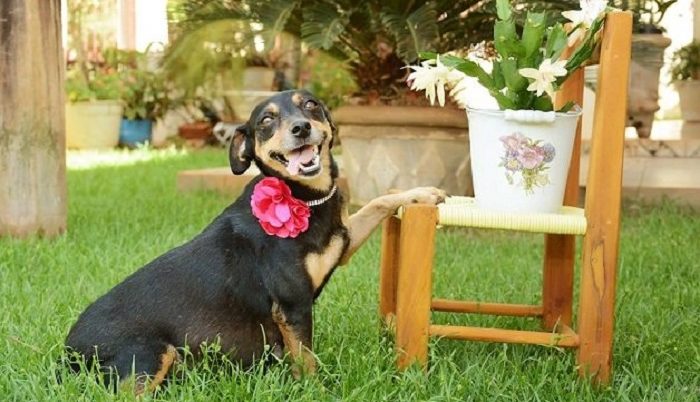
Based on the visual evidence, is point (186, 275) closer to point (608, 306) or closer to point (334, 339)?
point (334, 339)

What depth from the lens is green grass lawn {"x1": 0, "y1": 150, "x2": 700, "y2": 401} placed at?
9.01 feet

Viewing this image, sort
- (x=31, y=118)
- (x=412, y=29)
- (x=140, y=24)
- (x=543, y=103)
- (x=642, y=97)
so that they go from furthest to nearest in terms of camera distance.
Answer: (x=140, y=24)
(x=642, y=97)
(x=412, y=29)
(x=31, y=118)
(x=543, y=103)

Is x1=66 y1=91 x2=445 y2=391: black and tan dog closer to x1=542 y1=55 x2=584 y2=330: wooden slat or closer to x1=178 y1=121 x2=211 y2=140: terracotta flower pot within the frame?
x1=542 y1=55 x2=584 y2=330: wooden slat

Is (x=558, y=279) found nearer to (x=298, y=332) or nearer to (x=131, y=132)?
(x=298, y=332)

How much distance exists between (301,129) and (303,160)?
0.09 meters

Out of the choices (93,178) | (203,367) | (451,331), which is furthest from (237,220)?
(93,178)

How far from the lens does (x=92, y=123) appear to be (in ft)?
37.2

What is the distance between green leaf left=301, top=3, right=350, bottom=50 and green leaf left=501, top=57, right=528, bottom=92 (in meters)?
2.76

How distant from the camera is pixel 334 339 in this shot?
3.28 meters

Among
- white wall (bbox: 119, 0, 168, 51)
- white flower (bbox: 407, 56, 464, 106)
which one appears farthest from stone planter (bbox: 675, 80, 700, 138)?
white flower (bbox: 407, 56, 464, 106)

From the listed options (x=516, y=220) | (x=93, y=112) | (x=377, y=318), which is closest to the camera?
(x=516, y=220)

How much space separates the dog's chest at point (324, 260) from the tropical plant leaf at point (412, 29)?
286 centimetres

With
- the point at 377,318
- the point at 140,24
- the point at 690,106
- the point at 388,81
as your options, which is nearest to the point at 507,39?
the point at 377,318

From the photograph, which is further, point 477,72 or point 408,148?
point 408,148
